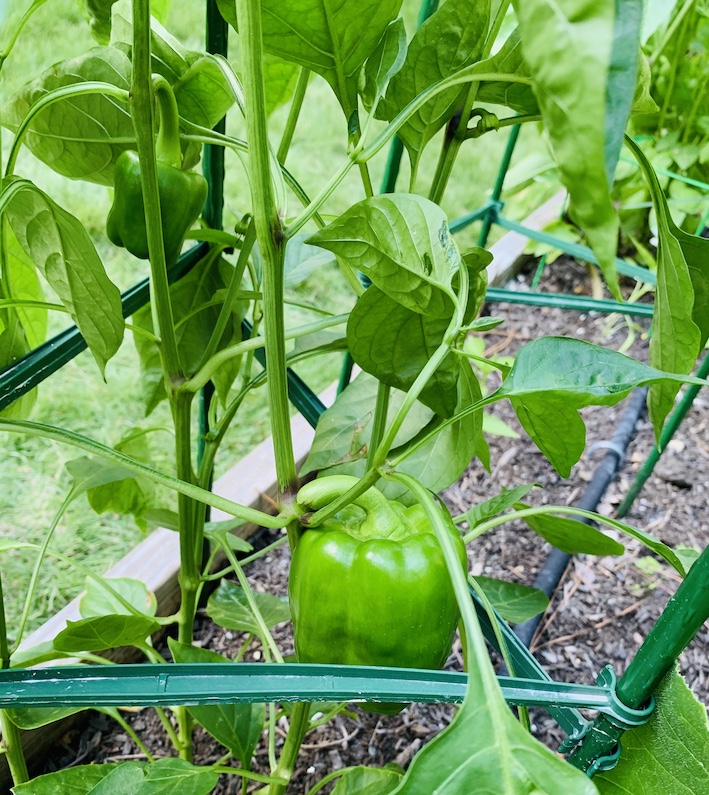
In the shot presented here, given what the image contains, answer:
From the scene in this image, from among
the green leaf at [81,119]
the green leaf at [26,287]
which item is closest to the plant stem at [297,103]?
the green leaf at [81,119]

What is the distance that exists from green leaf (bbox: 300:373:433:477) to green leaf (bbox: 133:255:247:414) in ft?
0.44

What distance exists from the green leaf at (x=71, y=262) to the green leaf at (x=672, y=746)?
41 centimetres

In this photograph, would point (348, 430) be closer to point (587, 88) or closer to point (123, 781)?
point (123, 781)

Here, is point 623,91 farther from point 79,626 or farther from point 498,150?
point 498,150

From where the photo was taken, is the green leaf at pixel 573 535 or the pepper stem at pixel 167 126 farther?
the green leaf at pixel 573 535

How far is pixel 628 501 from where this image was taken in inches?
45.2

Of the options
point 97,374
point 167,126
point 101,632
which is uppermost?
point 167,126

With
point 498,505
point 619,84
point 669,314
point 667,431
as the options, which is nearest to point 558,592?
point 667,431

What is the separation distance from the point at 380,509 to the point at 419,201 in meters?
0.19

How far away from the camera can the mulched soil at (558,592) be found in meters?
0.85

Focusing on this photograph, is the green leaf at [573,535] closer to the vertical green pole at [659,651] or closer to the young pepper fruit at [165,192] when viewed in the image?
the vertical green pole at [659,651]

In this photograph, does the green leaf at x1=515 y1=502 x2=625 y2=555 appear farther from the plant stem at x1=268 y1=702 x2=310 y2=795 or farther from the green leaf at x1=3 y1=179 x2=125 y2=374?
the green leaf at x1=3 y1=179 x2=125 y2=374

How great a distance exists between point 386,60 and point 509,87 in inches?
3.8

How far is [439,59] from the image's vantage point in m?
0.44
